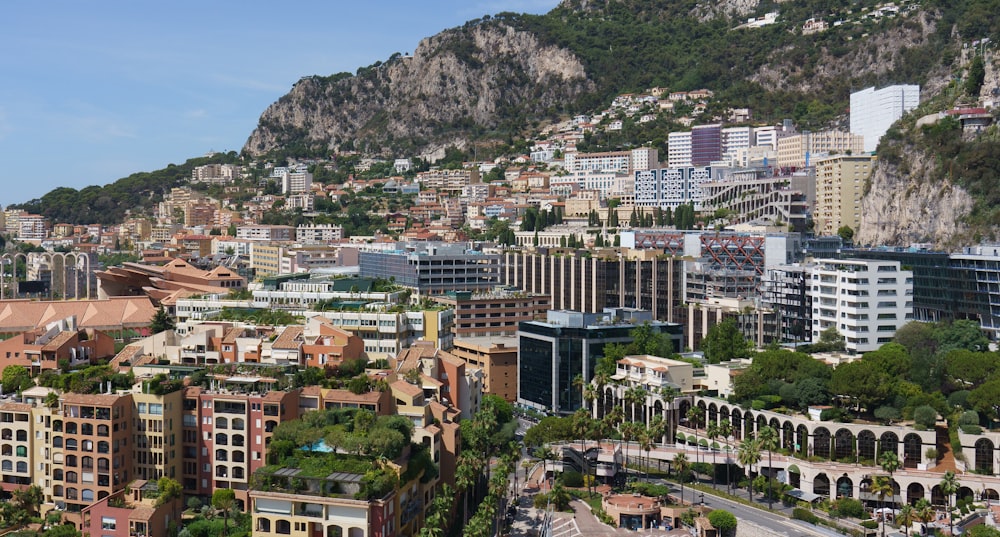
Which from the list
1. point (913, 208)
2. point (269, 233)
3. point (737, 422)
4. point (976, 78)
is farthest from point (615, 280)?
point (269, 233)

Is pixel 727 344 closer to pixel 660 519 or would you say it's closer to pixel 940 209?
pixel 660 519

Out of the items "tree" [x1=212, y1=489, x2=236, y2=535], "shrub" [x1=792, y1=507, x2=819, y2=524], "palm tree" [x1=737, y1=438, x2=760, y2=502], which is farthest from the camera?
"palm tree" [x1=737, y1=438, x2=760, y2=502]

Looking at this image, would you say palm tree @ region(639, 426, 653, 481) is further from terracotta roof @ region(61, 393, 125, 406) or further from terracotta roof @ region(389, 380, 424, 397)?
terracotta roof @ region(61, 393, 125, 406)

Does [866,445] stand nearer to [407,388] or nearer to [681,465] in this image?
[681,465]

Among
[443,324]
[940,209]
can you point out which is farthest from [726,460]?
[940,209]

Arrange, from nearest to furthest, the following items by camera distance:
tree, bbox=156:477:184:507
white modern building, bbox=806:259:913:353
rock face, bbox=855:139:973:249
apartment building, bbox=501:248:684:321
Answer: tree, bbox=156:477:184:507 < white modern building, bbox=806:259:913:353 < rock face, bbox=855:139:973:249 < apartment building, bbox=501:248:684:321

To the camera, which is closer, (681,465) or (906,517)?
(906,517)

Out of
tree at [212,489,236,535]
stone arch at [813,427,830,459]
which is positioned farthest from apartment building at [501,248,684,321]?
tree at [212,489,236,535]
